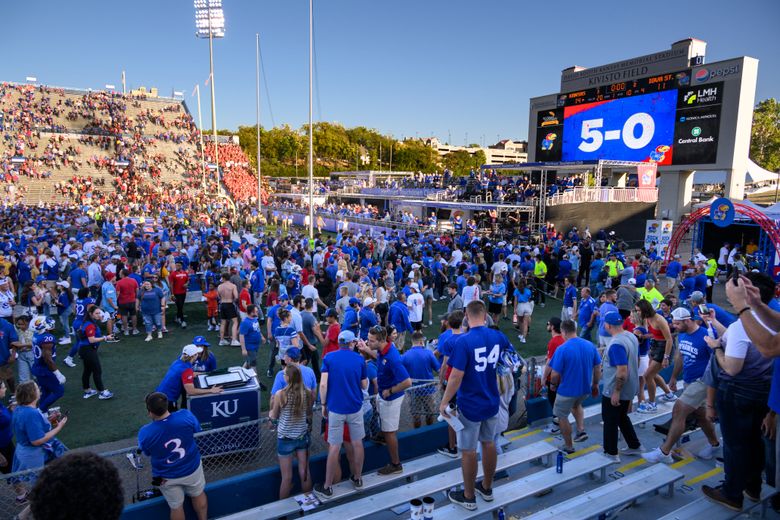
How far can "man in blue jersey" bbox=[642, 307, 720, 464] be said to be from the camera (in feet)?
17.2

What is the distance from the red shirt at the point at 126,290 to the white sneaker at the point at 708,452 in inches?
407

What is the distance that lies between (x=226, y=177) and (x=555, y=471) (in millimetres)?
46055

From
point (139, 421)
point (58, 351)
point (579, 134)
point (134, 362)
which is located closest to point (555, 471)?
point (139, 421)

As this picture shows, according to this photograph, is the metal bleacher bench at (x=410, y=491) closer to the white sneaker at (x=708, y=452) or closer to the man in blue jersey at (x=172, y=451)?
the man in blue jersey at (x=172, y=451)

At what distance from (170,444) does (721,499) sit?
4924 millimetres

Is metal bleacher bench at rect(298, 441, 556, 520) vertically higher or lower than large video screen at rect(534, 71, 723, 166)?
lower

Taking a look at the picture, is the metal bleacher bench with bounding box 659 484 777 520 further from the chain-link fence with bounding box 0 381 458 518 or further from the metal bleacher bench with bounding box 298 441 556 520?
the chain-link fence with bounding box 0 381 458 518

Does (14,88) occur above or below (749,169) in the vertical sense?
above

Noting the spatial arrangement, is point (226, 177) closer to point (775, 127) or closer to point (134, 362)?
point (134, 362)

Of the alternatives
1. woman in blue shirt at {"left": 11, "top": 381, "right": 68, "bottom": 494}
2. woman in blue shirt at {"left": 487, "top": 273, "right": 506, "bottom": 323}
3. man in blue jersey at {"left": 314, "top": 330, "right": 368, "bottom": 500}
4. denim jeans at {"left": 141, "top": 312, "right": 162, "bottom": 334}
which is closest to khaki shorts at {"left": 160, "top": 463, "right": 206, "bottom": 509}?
man in blue jersey at {"left": 314, "top": 330, "right": 368, "bottom": 500}

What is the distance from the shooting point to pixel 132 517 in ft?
14.0

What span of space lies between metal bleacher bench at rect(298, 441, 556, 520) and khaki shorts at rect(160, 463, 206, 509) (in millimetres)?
1036

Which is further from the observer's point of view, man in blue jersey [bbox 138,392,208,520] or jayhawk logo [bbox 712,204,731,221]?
jayhawk logo [bbox 712,204,731,221]

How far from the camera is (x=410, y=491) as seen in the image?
487 cm
